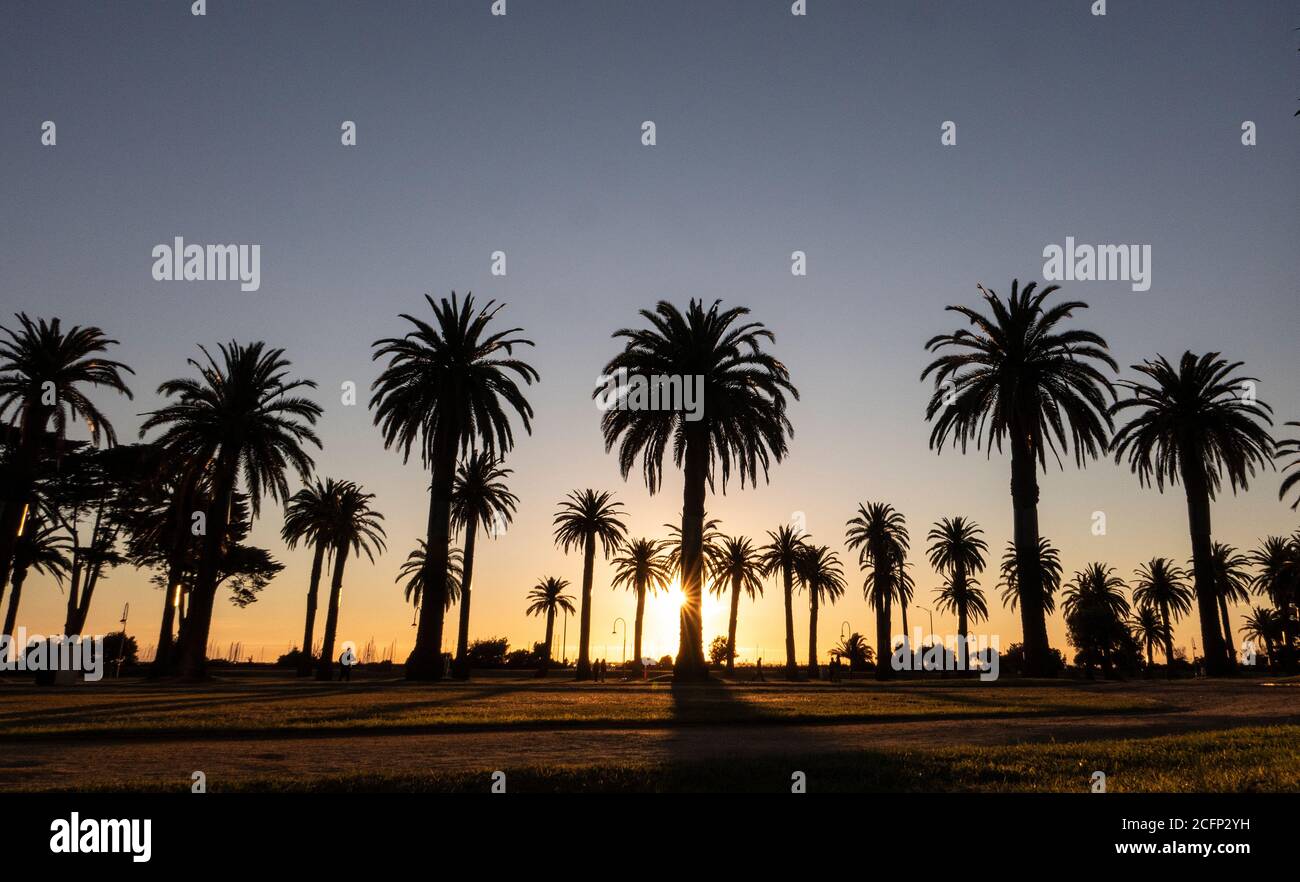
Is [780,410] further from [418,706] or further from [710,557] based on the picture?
[710,557]

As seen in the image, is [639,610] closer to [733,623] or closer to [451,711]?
[733,623]

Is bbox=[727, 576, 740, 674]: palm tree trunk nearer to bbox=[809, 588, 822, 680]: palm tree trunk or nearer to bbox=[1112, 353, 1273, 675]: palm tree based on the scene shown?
bbox=[809, 588, 822, 680]: palm tree trunk

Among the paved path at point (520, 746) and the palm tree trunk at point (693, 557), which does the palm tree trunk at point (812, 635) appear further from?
the paved path at point (520, 746)

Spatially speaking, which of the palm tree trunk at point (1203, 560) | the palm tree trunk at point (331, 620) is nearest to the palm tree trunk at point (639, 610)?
the palm tree trunk at point (331, 620)

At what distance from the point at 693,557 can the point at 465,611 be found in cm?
1908

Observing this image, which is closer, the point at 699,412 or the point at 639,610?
the point at 699,412

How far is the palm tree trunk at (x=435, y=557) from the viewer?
136 ft

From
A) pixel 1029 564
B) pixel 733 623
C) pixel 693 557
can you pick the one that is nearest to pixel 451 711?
pixel 693 557

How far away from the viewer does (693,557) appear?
132 ft

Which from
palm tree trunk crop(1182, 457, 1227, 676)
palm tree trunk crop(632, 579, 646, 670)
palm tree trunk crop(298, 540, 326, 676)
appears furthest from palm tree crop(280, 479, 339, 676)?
palm tree trunk crop(1182, 457, 1227, 676)

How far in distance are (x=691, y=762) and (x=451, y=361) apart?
3377 cm

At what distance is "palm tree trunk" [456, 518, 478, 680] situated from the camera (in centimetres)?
5222

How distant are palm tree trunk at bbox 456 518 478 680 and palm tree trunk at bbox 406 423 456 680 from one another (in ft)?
33.1
